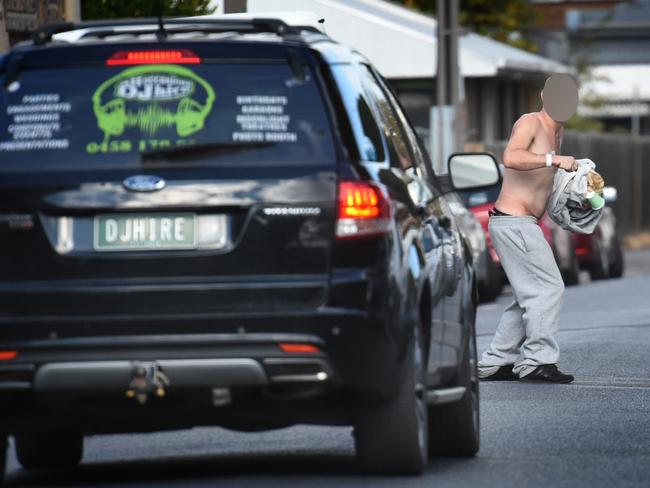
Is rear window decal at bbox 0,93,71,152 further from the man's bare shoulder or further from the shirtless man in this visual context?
the man's bare shoulder

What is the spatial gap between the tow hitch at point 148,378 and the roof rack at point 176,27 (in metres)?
1.27

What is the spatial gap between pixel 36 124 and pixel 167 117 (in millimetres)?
454

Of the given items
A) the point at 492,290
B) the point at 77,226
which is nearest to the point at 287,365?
the point at 77,226

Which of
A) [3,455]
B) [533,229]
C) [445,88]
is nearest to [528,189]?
[533,229]

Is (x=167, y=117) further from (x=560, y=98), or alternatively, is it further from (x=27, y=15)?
(x=27, y=15)

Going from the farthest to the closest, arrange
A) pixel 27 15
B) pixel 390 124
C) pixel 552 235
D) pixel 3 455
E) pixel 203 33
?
Answer: pixel 552 235 → pixel 27 15 → pixel 390 124 → pixel 3 455 → pixel 203 33

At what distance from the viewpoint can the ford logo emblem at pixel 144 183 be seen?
755 cm

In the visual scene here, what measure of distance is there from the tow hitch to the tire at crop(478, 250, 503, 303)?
589 inches

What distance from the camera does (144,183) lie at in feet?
24.8

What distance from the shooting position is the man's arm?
41.2ft

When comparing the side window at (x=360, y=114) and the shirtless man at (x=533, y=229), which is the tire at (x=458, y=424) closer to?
the side window at (x=360, y=114)

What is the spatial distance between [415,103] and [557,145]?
29482mm

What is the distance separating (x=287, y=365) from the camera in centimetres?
750

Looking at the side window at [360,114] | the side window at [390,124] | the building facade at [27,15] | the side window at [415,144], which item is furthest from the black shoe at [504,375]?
the building facade at [27,15]
